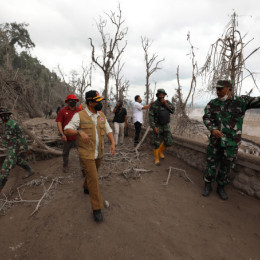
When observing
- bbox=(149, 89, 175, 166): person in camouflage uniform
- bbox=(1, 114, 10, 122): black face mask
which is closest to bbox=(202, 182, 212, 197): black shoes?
bbox=(149, 89, 175, 166): person in camouflage uniform

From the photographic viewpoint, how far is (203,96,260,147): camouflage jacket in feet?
8.18

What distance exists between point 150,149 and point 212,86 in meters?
2.86

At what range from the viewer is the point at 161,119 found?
4176 millimetres

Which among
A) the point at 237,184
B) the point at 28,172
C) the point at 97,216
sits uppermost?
the point at 237,184

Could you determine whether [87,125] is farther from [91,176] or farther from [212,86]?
[212,86]

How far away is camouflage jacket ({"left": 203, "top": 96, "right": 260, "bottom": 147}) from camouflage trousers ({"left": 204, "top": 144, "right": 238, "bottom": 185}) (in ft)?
0.38

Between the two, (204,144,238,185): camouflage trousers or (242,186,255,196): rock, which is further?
(242,186,255,196): rock

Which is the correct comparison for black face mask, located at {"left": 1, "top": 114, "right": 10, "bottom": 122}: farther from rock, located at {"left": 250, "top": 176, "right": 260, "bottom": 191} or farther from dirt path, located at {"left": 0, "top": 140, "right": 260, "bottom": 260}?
rock, located at {"left": 250, "top": 176, "right": 260, "bottom": 191}

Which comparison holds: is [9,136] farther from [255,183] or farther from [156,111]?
[255,183]

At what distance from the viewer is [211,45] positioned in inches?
150

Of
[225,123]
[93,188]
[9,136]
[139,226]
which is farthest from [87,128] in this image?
[9,136]

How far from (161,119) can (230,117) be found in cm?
179

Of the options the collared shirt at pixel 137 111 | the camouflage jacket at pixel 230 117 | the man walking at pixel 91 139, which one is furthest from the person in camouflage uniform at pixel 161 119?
the man walking at pixel 91 139

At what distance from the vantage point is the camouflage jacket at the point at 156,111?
4.20 metres
